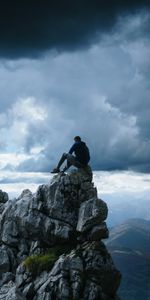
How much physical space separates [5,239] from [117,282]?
14.6 meters

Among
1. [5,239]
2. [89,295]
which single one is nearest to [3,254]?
[5,239]

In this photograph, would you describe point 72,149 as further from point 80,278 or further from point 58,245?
point 80,278

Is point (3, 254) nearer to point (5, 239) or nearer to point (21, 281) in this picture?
point (5, 239)

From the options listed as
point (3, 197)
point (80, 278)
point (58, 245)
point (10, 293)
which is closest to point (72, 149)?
point (58, 245)

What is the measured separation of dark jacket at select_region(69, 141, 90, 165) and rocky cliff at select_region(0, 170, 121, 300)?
207cm

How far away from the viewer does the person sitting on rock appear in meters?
49.6

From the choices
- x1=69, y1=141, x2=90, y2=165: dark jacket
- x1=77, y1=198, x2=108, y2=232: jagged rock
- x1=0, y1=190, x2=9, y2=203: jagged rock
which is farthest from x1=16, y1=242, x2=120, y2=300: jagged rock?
x1=0, y1=190, x2=9, y2=203: jagged rock

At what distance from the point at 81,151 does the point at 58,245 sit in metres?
11.8

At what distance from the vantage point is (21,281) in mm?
42719

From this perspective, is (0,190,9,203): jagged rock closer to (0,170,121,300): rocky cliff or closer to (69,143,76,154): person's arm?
(0,170,121,300): rocky cliff

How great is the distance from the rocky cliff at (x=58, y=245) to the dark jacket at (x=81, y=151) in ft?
6.78

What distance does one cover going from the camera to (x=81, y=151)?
49750 millimetres

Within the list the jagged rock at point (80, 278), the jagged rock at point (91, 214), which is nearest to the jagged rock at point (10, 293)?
the jagged rock at point (80, 278)

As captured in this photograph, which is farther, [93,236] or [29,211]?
[29,211]
